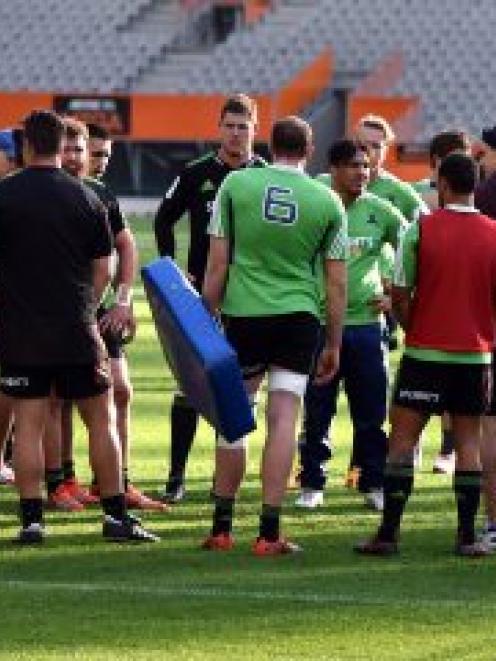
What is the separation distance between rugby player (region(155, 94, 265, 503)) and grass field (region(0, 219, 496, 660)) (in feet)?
0.76

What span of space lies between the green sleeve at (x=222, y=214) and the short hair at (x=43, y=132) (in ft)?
2.35

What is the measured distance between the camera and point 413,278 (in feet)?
33.1

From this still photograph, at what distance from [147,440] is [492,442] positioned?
4.85m

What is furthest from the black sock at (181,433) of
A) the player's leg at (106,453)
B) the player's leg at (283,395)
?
the player's leg at (283,395)

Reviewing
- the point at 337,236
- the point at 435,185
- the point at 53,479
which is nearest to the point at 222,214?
the point at 337,236

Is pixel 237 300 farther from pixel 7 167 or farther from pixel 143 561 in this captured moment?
pixel 7 167

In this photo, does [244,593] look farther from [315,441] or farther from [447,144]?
[447,144]

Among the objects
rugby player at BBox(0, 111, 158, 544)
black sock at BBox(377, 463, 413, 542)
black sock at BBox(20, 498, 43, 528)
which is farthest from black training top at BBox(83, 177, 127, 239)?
black sock at BBox(377, 463, 413, 542)

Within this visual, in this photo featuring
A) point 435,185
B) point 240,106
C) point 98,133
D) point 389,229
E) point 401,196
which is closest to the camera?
point 240,106

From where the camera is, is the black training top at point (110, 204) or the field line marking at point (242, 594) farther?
the black training top at point (110, 204)

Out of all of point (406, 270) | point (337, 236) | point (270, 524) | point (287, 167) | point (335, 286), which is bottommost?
point (270, 524)

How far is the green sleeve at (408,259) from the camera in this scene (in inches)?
395

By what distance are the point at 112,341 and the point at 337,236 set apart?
175 centimetres

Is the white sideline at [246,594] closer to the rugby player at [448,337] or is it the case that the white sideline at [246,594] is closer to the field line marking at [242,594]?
the field line marking at [242,594]
